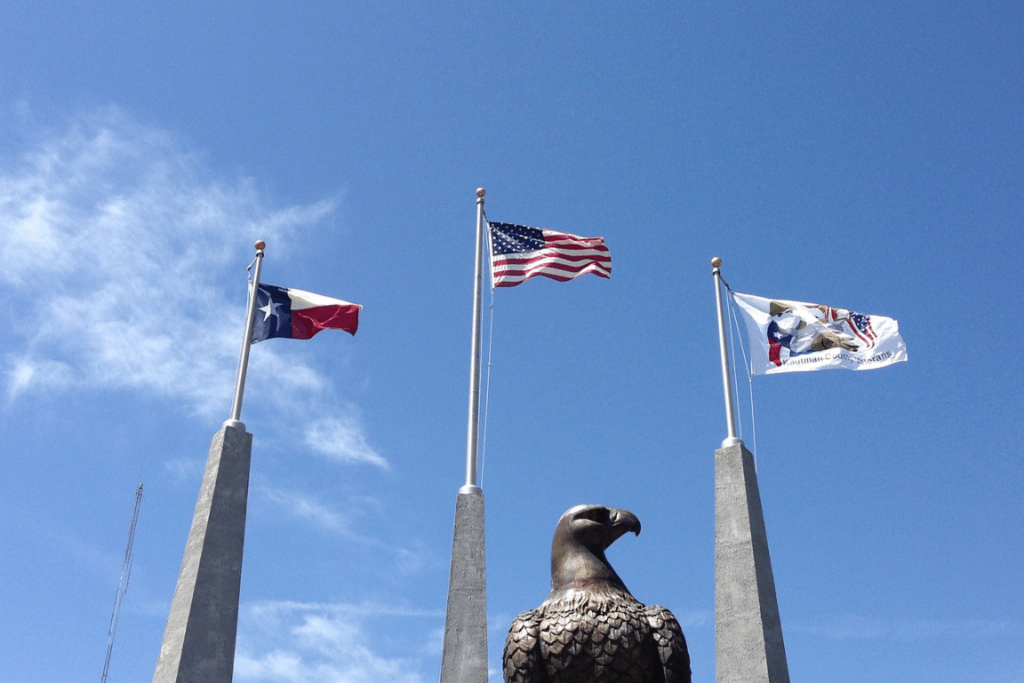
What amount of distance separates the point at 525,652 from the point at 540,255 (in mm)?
9535

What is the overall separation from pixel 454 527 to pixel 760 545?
4085mm

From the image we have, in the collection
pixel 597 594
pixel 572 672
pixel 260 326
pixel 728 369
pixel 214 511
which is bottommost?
pixel 572 672

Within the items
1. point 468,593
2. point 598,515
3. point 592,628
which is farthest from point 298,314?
point 592,628

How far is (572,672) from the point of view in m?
6.50

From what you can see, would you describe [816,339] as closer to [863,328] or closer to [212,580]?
[863,328]

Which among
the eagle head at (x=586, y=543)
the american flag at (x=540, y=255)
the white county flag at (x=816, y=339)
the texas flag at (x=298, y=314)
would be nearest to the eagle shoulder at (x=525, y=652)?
the eagle head at (x=586, y=543)

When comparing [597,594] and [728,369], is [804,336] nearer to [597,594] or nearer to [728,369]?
[728,369]

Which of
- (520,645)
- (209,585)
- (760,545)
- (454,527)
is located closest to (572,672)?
(520,645)

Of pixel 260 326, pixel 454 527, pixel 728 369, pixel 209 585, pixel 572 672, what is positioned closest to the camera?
pixel 572 672

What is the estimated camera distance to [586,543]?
22.7 ft

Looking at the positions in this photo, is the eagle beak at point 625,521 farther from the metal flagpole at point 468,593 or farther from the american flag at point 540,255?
the american flag at point 540,255

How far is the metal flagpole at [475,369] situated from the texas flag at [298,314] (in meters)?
2.54

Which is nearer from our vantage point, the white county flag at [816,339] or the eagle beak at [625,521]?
the eagle beak at [625,521]

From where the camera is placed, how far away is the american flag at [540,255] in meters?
15.4
